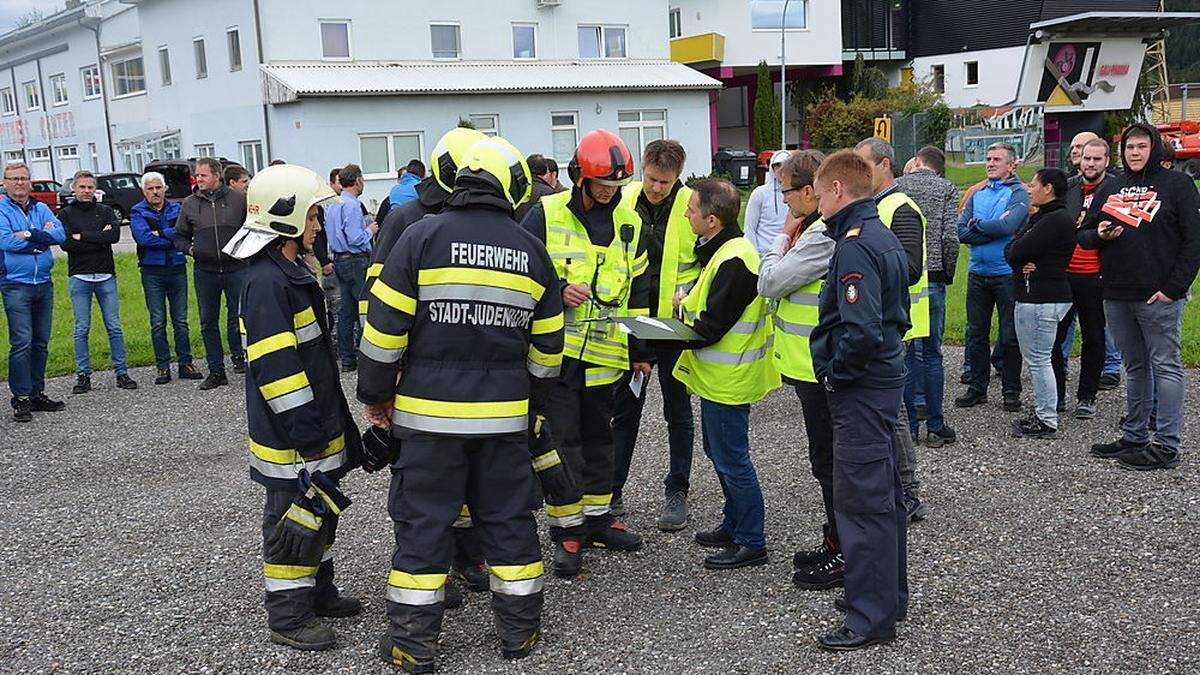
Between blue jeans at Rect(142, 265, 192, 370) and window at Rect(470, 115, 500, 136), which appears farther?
window at Rect(470, 115, 500, 136)

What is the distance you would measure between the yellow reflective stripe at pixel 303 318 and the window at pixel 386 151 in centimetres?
2449

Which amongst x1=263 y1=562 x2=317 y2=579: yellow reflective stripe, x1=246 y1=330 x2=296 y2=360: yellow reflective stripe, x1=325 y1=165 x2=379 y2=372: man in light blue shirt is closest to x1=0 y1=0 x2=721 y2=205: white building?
x1=325 y1=165 x2=379 y2=372: man in light blue shirt

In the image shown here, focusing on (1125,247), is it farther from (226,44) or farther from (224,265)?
(226,44)

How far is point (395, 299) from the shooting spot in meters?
3.99

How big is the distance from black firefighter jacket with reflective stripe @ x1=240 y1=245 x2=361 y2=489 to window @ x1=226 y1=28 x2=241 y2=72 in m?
27.3

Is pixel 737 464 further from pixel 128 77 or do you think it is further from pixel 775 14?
pixel 775 14

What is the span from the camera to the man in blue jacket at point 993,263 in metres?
7.66

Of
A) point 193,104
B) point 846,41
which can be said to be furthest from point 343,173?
point 846,41

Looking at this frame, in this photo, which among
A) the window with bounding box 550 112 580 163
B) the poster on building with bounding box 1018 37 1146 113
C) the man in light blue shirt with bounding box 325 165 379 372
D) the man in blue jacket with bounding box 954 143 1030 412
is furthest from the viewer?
the poster on building with bounding box 1018 37 1146 113

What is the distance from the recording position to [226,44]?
2925cm

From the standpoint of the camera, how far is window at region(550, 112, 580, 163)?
103 ft

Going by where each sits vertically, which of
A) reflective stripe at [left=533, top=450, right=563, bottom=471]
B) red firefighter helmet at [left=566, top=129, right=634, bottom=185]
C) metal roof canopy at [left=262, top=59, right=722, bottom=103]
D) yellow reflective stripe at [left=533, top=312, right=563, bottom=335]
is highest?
metal roof canopy at [left=262, top=59, right=722, bottom=103]

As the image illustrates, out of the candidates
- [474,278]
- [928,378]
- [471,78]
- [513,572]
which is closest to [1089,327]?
[928,378]

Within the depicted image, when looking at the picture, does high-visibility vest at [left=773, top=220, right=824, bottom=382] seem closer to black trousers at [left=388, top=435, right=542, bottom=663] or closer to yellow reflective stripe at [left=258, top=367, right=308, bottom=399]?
black trousers at [left=388, top=435, right=542, bottom=663]
